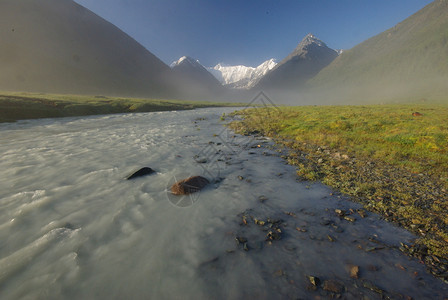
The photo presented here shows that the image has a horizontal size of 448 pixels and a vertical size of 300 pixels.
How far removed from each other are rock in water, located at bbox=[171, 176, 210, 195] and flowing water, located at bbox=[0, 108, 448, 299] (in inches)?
14.9

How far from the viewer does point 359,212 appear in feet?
24.3

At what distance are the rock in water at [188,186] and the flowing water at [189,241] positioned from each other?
0.38 meters

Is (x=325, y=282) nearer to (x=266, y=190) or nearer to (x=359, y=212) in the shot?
(x=359, y=212)

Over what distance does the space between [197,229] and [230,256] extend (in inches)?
67.0

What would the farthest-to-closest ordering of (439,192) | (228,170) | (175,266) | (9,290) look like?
(228,170) < (439,192) < (175,266) < (9,290)

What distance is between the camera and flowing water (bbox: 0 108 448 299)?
4.71 m

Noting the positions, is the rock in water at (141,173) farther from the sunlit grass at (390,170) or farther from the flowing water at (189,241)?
the sunlit grass at (390,170)

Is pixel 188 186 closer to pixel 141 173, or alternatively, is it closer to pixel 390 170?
pixel 141 173

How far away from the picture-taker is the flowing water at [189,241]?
4.71 meters

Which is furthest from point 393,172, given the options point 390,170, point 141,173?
point 141,173

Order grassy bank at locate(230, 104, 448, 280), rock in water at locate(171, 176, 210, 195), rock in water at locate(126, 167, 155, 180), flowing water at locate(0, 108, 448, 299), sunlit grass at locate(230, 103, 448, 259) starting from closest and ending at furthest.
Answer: flowing water at locate(0, 108, 448, 299), grassy bank at locate(230, 104, 448, 280), sunlit grass at locate(230, 103, 448, 259), rock in water at locate(171, 176, 210, 195), rock in water at locate(126, 167, 155, 180)

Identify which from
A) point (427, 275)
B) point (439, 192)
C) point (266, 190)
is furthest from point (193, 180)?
point (439, 192)

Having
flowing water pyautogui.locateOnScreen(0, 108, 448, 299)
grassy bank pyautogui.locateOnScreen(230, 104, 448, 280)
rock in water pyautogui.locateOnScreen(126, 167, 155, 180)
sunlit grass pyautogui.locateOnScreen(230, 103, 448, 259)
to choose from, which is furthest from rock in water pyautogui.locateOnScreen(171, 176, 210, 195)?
grassy bank pyautogui.locateOnScreen(230, 104, 448, 280)

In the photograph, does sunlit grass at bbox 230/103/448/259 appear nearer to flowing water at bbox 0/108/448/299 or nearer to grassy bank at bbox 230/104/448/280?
grassy bank at bbox 230/104/448/280
